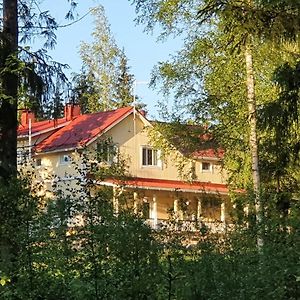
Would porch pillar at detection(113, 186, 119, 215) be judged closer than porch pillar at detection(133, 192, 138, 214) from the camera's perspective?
Yes

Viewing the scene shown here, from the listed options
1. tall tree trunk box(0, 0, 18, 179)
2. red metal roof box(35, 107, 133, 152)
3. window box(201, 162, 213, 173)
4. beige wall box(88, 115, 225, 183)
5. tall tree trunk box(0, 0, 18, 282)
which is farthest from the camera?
window box(201, 162, 213, 173)

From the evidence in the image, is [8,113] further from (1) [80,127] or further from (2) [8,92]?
(1) [80,127]

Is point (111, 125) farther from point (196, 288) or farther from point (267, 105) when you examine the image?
point (196, 288)

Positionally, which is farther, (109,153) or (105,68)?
(105,68)

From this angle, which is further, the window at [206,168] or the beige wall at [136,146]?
the window at [206,168]

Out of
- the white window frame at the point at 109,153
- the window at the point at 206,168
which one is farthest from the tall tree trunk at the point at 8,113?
the window at the point at 206,168

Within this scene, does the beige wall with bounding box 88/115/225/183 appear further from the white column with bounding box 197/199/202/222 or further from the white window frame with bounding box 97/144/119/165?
the white window frame with bounding box 97/144/119/165

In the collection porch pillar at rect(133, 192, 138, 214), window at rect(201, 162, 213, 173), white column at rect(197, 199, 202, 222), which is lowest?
white column at rect(197, 199, 202, 222)

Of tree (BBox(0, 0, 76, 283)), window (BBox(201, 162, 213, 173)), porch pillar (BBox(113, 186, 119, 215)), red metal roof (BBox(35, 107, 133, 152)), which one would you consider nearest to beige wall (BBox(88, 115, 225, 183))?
window (BBox(201, 162, 213, 173))

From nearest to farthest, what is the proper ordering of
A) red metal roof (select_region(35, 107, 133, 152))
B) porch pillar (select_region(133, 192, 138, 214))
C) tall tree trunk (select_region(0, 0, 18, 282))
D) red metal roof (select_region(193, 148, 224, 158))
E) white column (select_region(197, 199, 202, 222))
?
porch pillar (select_region(133, 192, 138, 214)) < white column (select_region(197, 199, 202, 222)) < tall tree trunk (select_region(0, 0, 18, 282)) < red metal roof (select_region(193, 148, 224, 158)) < red metal roof (select_region(35, 107, 133, 152))

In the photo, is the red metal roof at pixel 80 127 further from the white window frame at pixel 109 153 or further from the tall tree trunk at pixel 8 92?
the white window frame at pixel 109 153

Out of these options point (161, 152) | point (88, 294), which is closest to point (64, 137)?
point (161, 152)

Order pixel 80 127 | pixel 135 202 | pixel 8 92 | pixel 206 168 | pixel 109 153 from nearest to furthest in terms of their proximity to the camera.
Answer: pixel 135 202 → pixel 109 153 → pixel 8 92 → pixel 80 127 → pixel 206 168

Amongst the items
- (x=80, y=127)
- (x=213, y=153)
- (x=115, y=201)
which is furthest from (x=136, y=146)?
(x=115, y=201)
